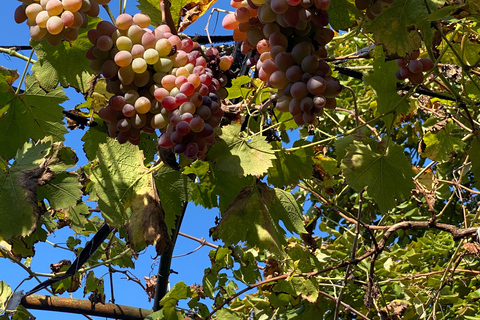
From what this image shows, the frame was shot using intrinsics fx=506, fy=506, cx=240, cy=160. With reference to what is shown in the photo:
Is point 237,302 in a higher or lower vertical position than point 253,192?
higher

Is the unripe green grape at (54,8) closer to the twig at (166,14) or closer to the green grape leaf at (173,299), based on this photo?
the twig at (166,14)

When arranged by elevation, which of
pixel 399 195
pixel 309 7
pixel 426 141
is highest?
pixel 426 141

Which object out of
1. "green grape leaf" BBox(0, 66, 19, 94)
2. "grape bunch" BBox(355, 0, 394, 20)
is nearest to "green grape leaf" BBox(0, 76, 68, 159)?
"green grape leaf" BBox(0, 66, 19, 94)

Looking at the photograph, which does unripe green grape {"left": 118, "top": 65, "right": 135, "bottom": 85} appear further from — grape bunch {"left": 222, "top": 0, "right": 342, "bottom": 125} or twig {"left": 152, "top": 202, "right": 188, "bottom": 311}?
twig {"left": 152, "top": 202, "right": 188, "bottom": 311}

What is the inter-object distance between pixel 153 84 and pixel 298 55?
0.26 meters

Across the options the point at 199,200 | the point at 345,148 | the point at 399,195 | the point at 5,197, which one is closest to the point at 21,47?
the point at 5,197

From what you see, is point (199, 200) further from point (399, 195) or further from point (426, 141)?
point (426, 141)

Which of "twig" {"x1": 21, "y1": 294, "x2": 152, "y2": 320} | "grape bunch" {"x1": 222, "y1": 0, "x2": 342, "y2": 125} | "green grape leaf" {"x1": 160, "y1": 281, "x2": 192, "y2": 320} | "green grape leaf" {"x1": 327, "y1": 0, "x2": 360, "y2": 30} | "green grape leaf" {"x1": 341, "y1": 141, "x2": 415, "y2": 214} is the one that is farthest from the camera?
"twig" {"x1": 21, "y1": 294, "x2": 152, "y2": 320}

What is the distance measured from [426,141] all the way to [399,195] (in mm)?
751

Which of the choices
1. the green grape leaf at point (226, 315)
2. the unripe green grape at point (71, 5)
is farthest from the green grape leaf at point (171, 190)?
the green grape leaf at point (226, 315)

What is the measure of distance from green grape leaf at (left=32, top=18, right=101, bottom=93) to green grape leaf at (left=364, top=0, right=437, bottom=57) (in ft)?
1.85

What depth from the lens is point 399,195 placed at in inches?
42.9

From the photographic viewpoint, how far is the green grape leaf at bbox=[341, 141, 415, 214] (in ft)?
3.56

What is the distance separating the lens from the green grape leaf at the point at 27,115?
3.90 ft
